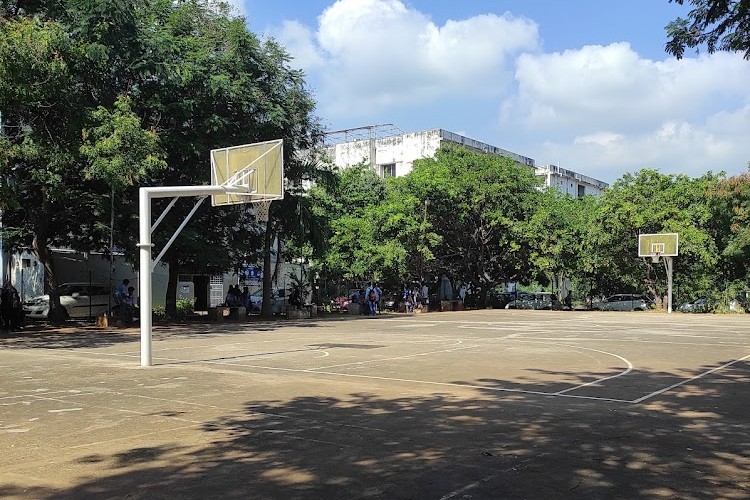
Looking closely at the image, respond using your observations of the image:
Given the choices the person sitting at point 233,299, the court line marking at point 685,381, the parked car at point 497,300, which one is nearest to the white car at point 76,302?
the person sitting at point 233,299

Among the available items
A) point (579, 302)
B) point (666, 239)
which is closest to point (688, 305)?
point (666, 239)

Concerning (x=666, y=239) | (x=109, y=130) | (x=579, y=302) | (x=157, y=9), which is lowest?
(x=579, y=302)

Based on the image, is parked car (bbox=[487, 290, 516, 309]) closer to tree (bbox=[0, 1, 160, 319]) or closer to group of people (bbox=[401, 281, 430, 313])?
group of people (bbox=[401, 281, 430, 313])

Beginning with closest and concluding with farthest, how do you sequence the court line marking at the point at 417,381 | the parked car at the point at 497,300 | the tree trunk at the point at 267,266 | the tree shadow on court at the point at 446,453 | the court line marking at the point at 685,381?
1. the tree shadow on court at the point at 446,453
2. the court line marking at the point at 685,381
3. the court line marking at the point at 417,381
4. the tree trunk at the point at 267,266
5. the parked car at the point at 497,300

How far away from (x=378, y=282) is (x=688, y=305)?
814 inches

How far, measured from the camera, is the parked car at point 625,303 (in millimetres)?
49066

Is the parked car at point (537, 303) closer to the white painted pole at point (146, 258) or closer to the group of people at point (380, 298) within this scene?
the group of people at point (380, 298)

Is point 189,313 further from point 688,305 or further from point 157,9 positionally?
point 688,305

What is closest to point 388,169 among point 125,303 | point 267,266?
point 267,266

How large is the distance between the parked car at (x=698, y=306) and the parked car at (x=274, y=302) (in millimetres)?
25775

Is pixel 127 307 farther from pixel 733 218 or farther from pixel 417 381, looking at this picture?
pixel 733 218

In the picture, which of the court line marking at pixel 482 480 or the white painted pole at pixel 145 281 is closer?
the court line marking at pixel 482 480

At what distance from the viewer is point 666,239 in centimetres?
3925

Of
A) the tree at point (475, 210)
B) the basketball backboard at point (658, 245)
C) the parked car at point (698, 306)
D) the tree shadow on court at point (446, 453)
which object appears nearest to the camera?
the tree shadow on court at point (446, 453)
